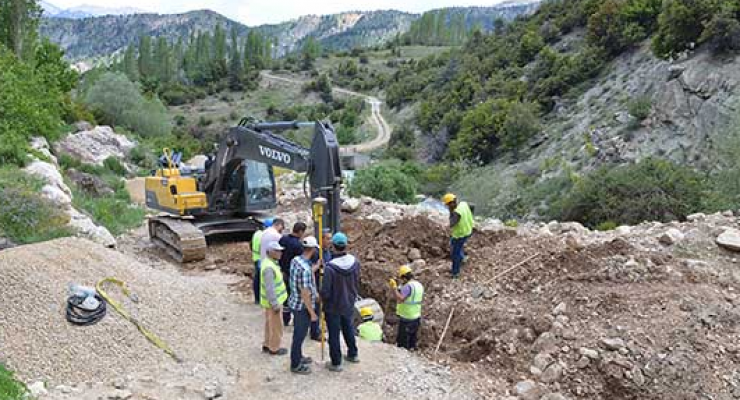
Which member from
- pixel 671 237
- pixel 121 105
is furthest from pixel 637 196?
pixel 121 105

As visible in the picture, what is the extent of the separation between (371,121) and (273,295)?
55.4m

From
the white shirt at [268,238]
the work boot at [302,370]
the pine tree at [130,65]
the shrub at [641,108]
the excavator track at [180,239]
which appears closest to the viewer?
the work boot at [302,370]

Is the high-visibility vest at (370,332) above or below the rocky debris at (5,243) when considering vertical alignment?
below

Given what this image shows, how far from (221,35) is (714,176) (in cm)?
10206

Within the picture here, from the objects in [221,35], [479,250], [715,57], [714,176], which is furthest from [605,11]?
[221,35]

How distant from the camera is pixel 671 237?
421 inches

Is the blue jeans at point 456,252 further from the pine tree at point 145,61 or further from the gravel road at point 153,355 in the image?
the pine tree at point 145,61

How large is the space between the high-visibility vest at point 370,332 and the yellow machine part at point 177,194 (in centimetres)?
634

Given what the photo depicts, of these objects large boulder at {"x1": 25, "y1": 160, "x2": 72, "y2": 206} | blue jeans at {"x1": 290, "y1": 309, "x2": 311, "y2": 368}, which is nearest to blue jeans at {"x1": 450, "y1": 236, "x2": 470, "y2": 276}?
blue jeans at {"x1": 290, "y1": 309, "x2": 311, "y2": 368}

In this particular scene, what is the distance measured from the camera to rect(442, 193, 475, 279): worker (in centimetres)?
1074

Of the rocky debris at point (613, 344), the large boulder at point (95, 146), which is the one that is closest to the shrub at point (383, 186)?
the rocky debris at point (613, 344)

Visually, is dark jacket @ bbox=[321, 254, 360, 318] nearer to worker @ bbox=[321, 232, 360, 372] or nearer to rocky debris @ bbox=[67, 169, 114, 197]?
worker @ bbox=[321, 232, 360, 372]

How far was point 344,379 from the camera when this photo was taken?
7555mm

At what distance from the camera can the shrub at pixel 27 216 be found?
11875 millimetres
